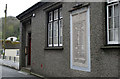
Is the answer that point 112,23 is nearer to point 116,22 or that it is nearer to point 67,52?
point 116,22

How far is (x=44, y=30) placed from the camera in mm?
11695

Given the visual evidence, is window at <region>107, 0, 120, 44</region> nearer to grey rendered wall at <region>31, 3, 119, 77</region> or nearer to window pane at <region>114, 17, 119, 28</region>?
window pane at <region>114, 17, 119, 28</region>

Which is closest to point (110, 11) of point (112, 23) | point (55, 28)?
point (112, 23)

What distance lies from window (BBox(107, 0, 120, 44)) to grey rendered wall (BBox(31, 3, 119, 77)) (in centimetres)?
20

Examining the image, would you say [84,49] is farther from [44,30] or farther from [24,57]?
[24,57]

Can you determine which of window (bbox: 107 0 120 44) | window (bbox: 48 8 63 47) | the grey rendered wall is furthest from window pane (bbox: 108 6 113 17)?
window (bbox: 48 8 63 47)

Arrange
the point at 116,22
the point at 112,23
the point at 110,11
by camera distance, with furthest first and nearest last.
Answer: the point at 110,11, the point at 112,23, the point at 116,22

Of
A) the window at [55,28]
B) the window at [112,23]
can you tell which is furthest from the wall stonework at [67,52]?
the window at [55,28]

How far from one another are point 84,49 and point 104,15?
1641 mm

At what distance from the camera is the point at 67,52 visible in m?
9.09

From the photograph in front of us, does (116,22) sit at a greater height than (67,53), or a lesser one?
greater

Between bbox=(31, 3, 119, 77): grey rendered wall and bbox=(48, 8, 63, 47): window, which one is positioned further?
bbox=(48, 8, 63, 47): window

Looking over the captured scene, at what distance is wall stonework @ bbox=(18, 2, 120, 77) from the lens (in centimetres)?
664

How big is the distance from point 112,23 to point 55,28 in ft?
15.3
